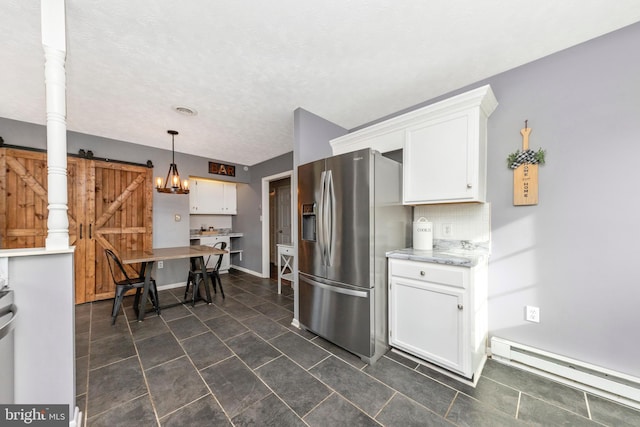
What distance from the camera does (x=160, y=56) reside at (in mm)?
1872

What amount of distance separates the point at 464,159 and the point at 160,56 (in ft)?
8.60

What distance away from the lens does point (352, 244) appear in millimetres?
2082

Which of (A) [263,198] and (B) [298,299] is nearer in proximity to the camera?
(B) [298,299]

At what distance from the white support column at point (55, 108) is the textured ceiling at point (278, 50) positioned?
0.17 m

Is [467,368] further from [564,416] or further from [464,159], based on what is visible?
[464,159]

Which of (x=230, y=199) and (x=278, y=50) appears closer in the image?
(x=278, y=50)

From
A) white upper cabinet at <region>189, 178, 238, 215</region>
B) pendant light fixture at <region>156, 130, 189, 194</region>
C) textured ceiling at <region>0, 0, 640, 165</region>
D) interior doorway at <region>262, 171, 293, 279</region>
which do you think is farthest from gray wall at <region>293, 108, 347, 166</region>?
white upper cabinet at <region>189, 178, 238, 215</region>

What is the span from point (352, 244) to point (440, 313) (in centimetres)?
88

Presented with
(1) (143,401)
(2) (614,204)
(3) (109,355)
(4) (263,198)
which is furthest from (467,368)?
(4) (263,198)

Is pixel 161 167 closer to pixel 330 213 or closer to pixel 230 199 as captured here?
pixel 230 199

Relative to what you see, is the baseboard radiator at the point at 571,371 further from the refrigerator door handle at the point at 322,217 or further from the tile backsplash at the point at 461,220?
the refrigerator door handle at the point at 322,217

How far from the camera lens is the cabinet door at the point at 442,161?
6.22 ft

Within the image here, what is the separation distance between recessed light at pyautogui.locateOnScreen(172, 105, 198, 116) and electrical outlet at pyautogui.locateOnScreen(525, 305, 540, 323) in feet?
12.8

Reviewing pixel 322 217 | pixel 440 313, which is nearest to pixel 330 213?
pixel 322 217
